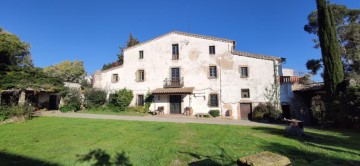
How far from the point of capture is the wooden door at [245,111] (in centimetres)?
2200

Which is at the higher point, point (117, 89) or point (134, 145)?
point (117, 89)

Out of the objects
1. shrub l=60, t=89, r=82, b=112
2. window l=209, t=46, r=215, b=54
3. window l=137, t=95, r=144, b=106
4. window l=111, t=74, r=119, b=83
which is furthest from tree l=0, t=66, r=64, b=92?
window l=209, t=46, r=215, b=54

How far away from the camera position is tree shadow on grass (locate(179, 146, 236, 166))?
19.3 feet

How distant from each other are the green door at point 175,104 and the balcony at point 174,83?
1332 mm

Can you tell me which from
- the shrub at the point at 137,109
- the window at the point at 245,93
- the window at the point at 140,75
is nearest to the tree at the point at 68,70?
the window at the point at 140,75

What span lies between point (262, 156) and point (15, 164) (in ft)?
21.5

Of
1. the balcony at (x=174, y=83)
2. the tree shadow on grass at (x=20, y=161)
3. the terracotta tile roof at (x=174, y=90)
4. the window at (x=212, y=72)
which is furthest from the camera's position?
the balcony at (x=174, y=83)

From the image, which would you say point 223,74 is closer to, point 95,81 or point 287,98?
point 287,98

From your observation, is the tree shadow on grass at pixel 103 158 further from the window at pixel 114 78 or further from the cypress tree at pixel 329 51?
the window at pixel 114 78

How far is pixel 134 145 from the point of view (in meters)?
8.00

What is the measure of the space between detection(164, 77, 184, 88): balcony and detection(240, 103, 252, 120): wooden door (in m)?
7.42

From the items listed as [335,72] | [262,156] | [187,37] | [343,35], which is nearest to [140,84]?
[187,37]

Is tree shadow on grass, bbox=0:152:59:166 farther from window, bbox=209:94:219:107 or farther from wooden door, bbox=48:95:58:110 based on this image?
wooden door, bbox=48:95:58:110

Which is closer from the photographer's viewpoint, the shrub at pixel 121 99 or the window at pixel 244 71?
the window at pixel 244 71
